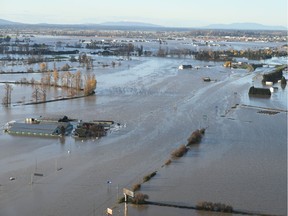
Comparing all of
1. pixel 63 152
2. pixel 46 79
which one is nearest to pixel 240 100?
pixel 46 79

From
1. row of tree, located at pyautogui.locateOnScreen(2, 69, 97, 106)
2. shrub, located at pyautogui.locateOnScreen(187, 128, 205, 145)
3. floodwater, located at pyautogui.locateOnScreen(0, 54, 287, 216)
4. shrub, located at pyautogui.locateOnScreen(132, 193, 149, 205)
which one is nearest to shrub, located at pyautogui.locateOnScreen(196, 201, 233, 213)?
floodwater, located at pyautogui.locateOnScreen(0, 54, 287, 216)

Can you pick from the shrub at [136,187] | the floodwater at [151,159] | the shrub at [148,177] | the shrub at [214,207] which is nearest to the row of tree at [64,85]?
the floodwater at [151,159]

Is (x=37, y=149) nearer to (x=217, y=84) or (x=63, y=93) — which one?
(x=63, y=93)

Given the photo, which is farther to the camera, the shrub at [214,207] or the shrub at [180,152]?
Answer: the shrub at [180,152]

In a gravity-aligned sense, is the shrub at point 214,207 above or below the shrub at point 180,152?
below

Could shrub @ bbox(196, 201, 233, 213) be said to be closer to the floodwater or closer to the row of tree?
the floodwater

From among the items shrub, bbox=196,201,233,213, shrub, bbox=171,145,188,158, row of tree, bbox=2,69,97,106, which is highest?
row of tree, bbox=2,69,97,106

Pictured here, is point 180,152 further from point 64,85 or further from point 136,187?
point 64,85

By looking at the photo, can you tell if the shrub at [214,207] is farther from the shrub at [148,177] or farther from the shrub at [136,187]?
the shrub at [148,177]
